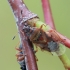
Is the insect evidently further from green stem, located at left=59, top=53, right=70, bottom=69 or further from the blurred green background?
the blurred green background

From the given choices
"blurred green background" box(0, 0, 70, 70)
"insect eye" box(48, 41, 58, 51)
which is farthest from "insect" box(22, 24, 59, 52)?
"blurred green background" box(0, 0, 70, 70)

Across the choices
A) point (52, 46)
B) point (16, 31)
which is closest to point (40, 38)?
point (52, 46)

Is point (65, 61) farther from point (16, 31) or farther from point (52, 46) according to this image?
point (16, 31)

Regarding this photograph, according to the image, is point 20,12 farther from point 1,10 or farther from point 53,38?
point 1,10

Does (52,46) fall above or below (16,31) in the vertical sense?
below

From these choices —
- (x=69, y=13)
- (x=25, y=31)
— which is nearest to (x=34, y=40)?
(x=25, y=31)

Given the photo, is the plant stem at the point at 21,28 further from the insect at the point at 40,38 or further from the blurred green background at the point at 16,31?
the blurred green background at the point at 16,31

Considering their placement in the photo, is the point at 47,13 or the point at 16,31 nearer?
the point at 47,13
